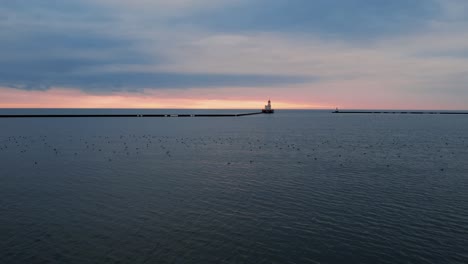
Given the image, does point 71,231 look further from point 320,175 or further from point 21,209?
point 320,175

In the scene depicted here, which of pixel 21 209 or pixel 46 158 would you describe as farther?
pixel 46 158

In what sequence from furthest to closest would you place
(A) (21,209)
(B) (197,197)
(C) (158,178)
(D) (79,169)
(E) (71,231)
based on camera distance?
(D) (79,169) < (C) (158,178) < (B) (197,197) < (A) (21,209) < (E) (71,231)

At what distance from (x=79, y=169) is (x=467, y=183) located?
3958 centimetres

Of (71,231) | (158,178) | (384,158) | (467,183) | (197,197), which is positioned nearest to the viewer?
(71,231)

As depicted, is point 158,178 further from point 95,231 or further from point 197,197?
point 95,231

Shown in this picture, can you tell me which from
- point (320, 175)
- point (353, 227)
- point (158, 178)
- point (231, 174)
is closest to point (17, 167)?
point (158, 178)

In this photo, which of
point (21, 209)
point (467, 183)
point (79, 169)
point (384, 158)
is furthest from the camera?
point (384, 158)

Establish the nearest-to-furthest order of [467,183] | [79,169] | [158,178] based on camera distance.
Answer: [467,183] → [158,178] → [79,169]

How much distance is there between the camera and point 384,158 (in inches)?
1884

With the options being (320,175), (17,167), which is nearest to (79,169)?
(17,167)

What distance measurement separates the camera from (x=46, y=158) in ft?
158

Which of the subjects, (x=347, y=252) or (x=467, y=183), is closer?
(x=347, y=252)

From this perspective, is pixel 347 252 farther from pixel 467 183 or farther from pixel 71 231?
pixel 467 183

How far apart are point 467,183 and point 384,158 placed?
16.4m
